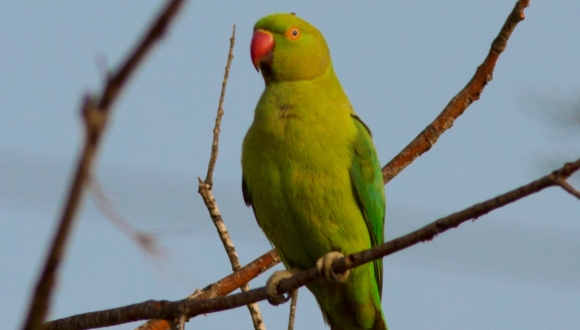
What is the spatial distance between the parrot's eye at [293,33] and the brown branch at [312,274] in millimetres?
1868

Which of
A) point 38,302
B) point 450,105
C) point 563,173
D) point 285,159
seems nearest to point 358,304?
point 285,159

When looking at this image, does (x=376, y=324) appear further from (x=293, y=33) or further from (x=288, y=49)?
(x=293, y=33)

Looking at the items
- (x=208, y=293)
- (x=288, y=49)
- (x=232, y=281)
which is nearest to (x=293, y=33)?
(x=288, y=49)

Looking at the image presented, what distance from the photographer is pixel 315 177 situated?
3.66 meters

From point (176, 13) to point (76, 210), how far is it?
24 centimetres

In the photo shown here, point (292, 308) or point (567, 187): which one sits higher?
point (292, 308)

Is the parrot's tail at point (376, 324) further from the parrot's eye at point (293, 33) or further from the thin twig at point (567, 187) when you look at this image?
the thin twig at point (567, 187)

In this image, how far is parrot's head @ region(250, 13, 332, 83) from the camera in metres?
4.25

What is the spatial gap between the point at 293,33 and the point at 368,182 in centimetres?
111

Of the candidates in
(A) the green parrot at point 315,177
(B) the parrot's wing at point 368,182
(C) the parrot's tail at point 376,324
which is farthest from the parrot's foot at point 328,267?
(C) the parrot's tail at point 376,324

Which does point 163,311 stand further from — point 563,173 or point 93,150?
point 93,150

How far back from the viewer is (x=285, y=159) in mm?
3695

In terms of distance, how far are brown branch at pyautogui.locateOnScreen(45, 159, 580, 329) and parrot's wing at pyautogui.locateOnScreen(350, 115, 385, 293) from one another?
1008 mm

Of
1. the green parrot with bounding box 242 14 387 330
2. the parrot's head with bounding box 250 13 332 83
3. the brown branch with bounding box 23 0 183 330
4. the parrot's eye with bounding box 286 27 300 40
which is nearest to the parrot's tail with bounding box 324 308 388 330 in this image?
the green parrot with bounding box 242 14 387 330
